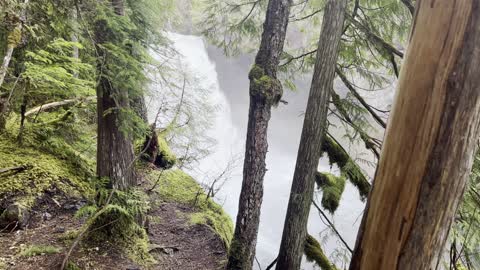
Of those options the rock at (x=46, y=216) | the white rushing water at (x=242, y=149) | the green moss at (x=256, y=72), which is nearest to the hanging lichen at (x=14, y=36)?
the rock at (x=46, y=216)

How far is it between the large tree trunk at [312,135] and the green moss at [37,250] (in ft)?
7.45

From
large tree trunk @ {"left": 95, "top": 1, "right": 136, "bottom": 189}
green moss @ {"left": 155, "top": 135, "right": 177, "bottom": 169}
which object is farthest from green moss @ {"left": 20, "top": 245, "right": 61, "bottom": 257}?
green moss @ {"left": 155, "top": 135, "right": 177, "bottom": 169}

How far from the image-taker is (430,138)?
1.04m

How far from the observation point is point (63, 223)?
137 inches

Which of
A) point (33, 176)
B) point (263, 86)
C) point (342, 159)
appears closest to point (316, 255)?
point (342, 159)

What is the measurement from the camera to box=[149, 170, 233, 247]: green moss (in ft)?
18.2

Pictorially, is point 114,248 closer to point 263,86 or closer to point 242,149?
point 263,86

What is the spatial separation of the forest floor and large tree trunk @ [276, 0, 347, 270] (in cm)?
116

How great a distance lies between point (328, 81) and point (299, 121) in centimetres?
1556

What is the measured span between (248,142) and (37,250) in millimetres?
2246

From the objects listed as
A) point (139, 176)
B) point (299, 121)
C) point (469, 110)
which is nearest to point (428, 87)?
point (469, 110)

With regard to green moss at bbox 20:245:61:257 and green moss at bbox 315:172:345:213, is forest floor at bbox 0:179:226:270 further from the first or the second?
green moss at bbox 315:172:345:213

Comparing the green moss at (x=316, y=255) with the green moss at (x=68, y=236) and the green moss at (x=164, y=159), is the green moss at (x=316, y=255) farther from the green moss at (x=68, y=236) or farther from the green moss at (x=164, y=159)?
the green moss at (x=164, y=159)

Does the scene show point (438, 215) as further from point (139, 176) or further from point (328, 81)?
point (139, 176)
